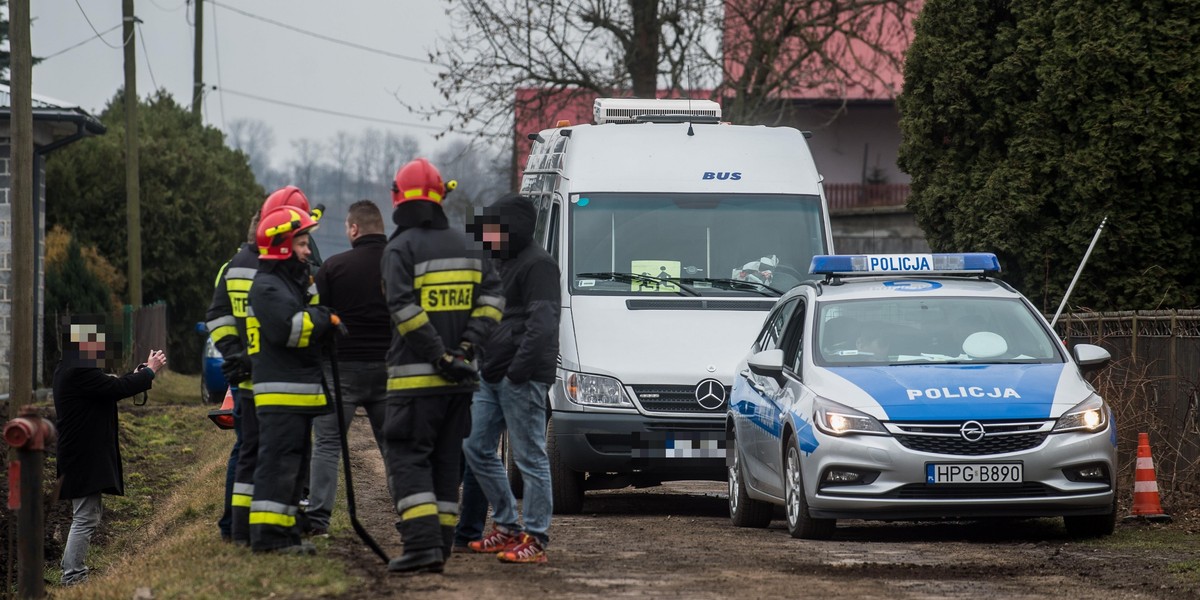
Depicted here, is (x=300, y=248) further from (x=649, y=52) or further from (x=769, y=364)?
(x=649, y=52)

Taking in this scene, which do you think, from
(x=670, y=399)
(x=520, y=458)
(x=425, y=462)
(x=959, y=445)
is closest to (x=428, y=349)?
(x=425, y=462)

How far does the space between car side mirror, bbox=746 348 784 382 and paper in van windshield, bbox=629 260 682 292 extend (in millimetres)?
2057

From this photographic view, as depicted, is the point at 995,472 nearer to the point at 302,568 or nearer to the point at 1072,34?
the point at 302,568

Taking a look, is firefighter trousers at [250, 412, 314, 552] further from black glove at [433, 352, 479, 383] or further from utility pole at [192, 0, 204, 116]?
utility pole at [192, 0, 204, 116]

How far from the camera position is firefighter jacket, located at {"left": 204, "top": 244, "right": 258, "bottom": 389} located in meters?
8.56

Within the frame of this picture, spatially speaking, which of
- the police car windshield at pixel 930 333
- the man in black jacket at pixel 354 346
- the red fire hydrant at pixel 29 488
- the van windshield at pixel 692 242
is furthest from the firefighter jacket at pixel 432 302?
the van windshield at pixel 692 242

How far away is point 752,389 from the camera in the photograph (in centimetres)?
1057

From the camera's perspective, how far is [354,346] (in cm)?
889

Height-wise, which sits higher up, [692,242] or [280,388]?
[692,242]

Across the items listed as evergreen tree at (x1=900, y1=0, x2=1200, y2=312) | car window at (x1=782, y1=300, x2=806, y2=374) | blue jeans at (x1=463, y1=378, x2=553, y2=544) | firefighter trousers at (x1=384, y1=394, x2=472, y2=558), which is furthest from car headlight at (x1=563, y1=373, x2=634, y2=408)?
evergreen tree at (x1=900, y1=0, x2=1200, y2=312)

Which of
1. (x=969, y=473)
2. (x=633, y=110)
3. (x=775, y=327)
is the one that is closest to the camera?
(x=969, y=473)

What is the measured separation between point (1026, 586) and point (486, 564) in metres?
2.48

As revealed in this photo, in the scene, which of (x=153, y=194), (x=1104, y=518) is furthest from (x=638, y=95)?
(x=1104, y=518)

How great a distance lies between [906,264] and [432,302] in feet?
13.0
